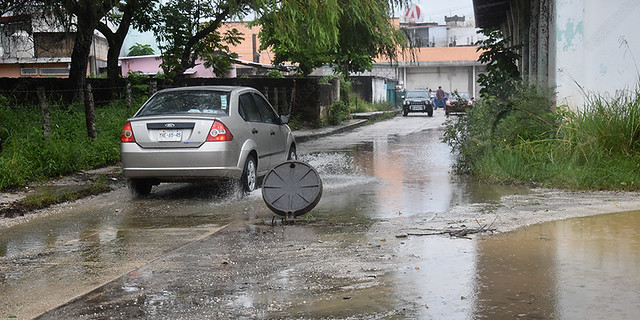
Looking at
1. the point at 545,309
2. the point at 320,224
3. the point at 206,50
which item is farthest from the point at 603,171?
the point at 206,50

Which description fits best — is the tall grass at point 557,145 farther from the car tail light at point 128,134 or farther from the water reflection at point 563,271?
the car tail light at point 128,134

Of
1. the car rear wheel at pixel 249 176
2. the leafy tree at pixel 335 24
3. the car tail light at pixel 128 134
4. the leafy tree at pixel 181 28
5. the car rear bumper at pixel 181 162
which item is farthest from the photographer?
the leafy tree at pixel 181 28

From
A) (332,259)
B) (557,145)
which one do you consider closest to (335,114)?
(557,145)

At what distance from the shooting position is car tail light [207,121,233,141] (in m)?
10.1

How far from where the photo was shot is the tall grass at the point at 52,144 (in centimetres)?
1155

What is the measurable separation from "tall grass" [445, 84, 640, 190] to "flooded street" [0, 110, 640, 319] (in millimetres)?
630

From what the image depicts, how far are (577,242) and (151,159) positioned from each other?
18.6ft

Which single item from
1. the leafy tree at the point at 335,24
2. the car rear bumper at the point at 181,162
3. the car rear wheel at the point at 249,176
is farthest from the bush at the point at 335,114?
the car rear bumper at the point at 181,162

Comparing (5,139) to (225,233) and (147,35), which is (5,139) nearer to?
(225,233)

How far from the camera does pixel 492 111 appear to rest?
13.1m

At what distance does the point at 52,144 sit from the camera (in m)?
12.7

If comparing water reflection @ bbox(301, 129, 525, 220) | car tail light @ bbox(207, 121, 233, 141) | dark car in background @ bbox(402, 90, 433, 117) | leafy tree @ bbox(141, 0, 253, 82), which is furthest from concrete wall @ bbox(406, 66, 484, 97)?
car tail light @ bbox(207, 121, 233, 141)

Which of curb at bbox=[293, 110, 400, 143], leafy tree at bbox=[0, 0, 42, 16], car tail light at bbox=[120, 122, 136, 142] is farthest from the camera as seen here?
curb at bbox=[293, 110, 400, 143]

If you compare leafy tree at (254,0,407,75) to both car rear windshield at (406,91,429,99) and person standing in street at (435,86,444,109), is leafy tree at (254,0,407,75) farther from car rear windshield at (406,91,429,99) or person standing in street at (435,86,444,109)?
person standing in street at (435,86,444,109)
